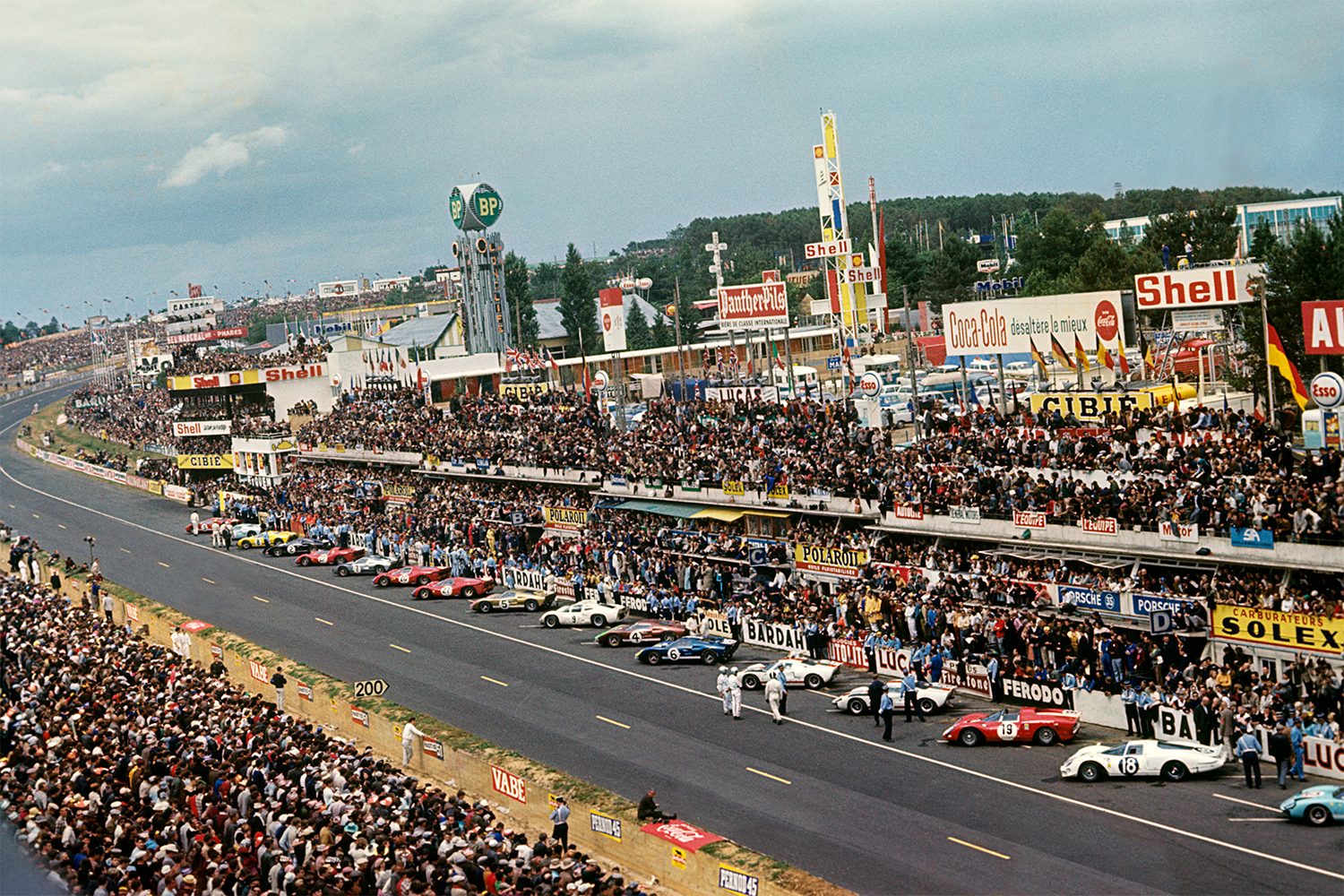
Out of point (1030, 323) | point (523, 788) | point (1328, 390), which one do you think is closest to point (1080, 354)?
point (1030, 323)

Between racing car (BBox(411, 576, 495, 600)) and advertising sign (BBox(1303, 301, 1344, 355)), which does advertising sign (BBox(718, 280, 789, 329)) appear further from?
advertising sign (BBox(1303, 301, 1344, 355))

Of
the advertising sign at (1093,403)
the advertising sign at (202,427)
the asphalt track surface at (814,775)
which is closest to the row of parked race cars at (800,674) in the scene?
the asphalt track surface at (814,775)

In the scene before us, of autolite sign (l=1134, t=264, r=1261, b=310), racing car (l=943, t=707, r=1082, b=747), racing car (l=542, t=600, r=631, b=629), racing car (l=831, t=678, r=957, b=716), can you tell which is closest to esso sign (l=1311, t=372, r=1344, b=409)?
autolite sign (l=1134, t=264, r=1261, b=310)

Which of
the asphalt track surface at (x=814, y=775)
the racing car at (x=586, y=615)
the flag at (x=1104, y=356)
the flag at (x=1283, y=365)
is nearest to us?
the asphalt track surface at (x=814, y=775)

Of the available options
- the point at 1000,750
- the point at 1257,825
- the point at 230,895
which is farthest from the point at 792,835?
the point at 230,895

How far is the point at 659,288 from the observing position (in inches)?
7470

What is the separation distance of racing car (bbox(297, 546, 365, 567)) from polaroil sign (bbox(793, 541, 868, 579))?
29.6 meters

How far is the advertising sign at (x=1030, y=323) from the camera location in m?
48.6

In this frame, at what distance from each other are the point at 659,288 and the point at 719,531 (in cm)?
13994

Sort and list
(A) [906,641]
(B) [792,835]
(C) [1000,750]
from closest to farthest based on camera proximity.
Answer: (B) [792,835] → (C) [1000,750] → (A) [906,641]

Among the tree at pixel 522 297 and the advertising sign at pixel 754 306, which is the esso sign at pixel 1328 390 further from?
the tree at pixel 522 297

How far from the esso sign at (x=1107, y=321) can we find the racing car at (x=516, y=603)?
25686 mm

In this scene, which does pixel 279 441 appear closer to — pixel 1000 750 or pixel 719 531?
pixel 719 531

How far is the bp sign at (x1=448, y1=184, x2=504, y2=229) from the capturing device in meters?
104
